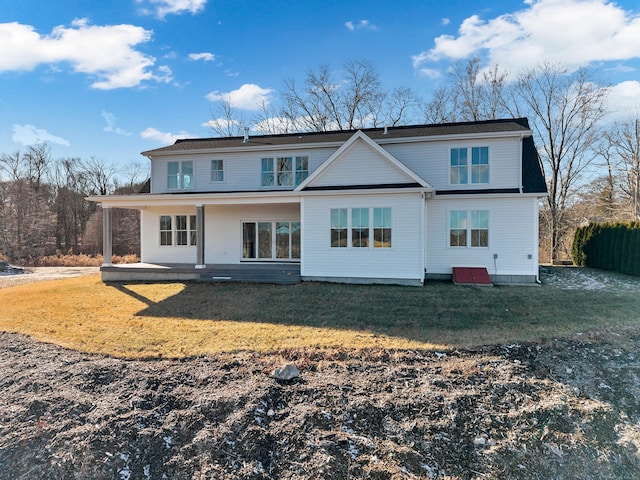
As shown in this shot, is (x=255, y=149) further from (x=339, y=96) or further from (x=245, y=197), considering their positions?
(x=339, y=96)

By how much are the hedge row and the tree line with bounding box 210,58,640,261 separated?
4872 mm

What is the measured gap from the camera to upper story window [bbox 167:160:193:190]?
16.7 metres

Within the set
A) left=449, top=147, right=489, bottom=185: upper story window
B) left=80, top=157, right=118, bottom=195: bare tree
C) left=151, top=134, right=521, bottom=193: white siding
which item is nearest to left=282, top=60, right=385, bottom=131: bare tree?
left=151, top=134, right=521, bottom=193: white siding

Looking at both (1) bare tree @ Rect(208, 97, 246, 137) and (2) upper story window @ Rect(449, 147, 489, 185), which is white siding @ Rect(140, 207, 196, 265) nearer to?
(2) upper story window @ Rect(449, 147, 489, 185)

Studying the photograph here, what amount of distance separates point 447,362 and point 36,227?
3320cm

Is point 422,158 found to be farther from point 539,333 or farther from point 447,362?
point 447,362

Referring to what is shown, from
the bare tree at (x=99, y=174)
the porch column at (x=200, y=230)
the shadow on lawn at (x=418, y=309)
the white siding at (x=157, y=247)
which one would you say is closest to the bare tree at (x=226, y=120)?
the bare tree at (x=99, y=174)

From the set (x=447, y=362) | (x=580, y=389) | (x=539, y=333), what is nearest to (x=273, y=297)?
(x=447, y=362)

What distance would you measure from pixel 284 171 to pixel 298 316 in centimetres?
869

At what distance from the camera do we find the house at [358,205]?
497 inches

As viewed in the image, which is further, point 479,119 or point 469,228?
point 479,119

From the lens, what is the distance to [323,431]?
4043 mm

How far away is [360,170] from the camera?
42.6 feet

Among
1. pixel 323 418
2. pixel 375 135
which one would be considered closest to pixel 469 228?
pixel 375 135
